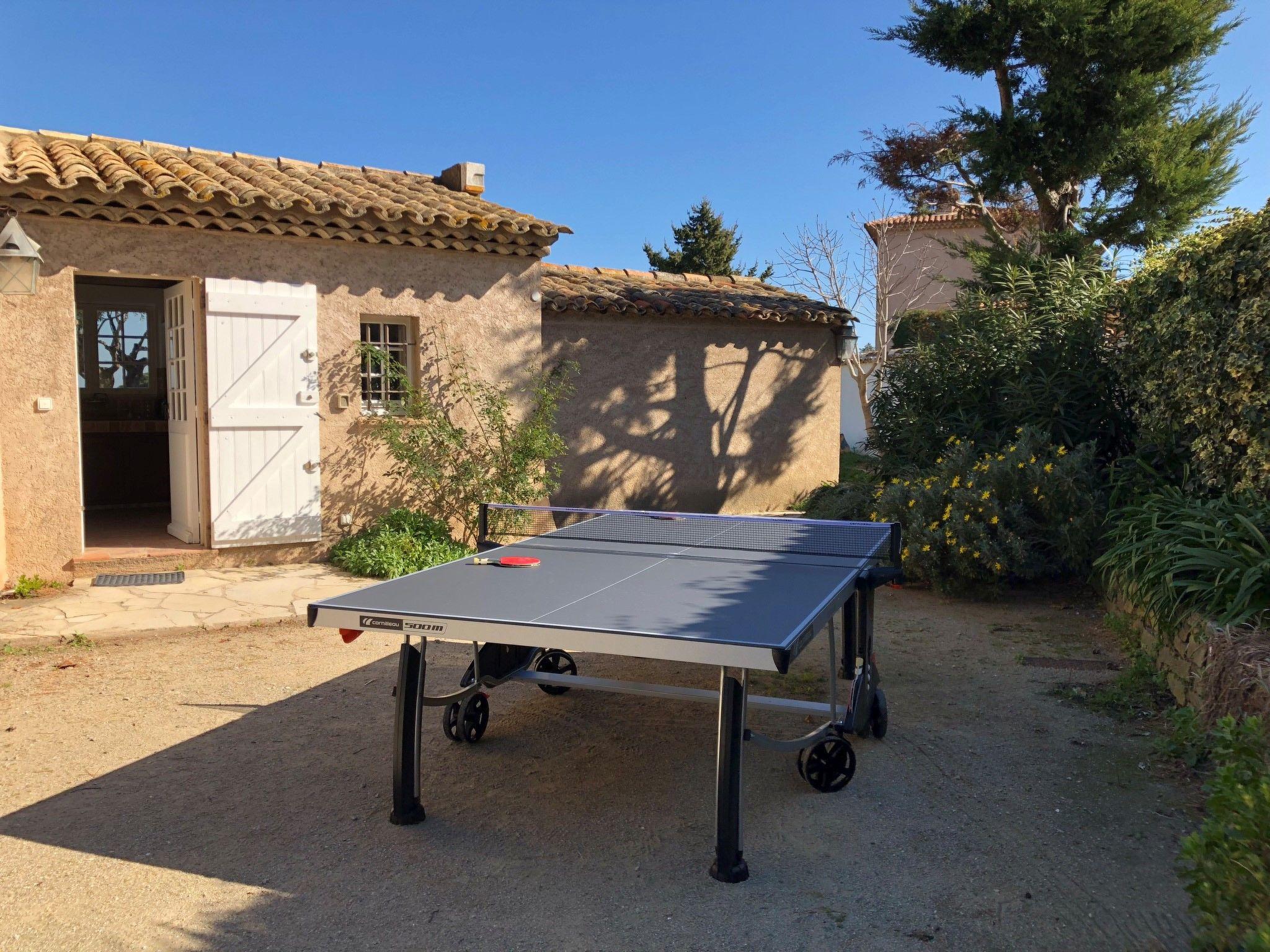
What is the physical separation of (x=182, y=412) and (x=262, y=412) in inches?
36.5

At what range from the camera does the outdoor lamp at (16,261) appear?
23.6 feet

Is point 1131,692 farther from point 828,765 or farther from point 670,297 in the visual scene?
point 670,297

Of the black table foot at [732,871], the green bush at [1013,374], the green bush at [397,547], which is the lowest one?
the black table foot at [732,871]

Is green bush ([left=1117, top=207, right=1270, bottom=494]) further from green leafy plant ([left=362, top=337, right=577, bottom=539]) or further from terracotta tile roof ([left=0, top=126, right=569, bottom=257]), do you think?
terracotta tile roof ([left=0, top=126, right=569, bottom=257])

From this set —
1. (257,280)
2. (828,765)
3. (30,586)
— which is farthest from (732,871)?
(257,280)

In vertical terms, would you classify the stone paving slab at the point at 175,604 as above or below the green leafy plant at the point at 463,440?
below

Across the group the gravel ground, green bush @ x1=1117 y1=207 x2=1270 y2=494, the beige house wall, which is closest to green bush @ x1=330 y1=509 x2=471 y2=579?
the gravel ground

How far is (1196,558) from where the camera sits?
5.53 metres

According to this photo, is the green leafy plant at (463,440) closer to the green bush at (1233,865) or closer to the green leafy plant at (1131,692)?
the green leafy plant at (1131,692)

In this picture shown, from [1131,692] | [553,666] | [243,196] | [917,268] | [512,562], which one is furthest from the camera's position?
[917,268]

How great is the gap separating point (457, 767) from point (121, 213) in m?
5.83

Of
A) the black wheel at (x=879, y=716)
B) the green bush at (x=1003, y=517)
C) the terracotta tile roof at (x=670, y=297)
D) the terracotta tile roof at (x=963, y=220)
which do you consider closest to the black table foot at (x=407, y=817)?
the black wheel at (x=879, y=716)

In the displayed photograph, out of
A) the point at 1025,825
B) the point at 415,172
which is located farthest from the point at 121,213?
the point at 1025,825

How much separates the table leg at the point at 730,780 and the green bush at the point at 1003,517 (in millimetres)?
4888
